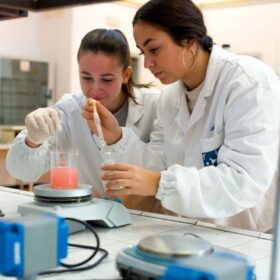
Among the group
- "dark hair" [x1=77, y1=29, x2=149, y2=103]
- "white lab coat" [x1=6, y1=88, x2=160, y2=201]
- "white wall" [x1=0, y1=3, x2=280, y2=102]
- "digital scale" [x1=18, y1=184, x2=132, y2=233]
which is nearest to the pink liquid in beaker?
"digital scale" [x1=18, y1=184, x2=132, y2=233]

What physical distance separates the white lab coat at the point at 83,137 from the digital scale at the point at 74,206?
0.43 m

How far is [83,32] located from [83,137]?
409cm

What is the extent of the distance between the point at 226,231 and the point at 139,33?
23.5 inches

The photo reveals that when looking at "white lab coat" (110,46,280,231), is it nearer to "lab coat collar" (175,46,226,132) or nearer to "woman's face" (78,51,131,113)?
"lab coat collar" (175,46,226,132)

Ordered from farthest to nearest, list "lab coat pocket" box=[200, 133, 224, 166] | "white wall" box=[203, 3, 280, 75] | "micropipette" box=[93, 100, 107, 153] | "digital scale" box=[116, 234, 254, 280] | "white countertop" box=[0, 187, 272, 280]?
"white wall" box=[203, 3, 280, 75]
"micropipette" box=[93, 100, 107, 153]
"lab coat pocket" box=[200, 133, 224, 166]
"white countertop" box=[0, 187, 272, 280]
"digital scale" box=[116, 234, 254, 280]

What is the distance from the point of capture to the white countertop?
0.80 m

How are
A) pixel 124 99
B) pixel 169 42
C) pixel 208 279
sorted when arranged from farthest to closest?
pixel 124 99 < pixel 169 42 < pixel 208 279

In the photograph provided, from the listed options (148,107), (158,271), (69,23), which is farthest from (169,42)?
(69,23)

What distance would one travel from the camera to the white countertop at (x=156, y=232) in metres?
0.80

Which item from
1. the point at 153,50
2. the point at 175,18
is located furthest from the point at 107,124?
the point at 175,18

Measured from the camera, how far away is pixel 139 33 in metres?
1.28

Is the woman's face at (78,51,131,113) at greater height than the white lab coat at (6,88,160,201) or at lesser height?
greater

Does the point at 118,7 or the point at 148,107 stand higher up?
the point at 118,7

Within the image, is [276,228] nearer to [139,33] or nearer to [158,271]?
[158,271]
